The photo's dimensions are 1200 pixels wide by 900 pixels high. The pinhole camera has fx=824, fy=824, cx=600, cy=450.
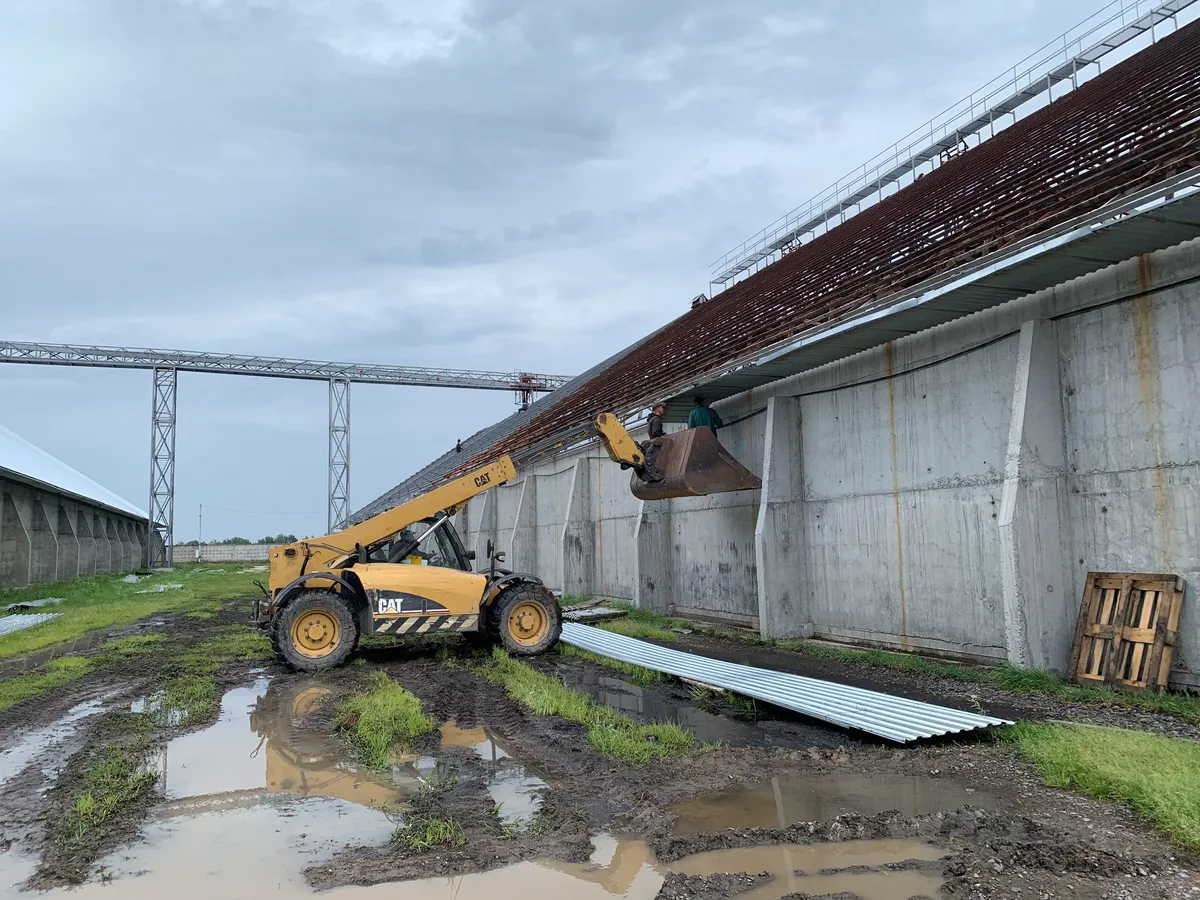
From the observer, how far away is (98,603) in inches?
872

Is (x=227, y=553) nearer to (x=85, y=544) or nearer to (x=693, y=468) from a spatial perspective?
(x=85, y=544)

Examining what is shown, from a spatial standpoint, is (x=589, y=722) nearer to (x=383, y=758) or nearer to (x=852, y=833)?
(x=383, y=758)

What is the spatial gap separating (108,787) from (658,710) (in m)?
4.54

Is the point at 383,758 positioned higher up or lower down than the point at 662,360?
lower down

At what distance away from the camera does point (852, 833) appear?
4434mm

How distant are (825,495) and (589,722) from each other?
20.5ft

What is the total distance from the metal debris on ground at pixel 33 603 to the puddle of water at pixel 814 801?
67.8ft

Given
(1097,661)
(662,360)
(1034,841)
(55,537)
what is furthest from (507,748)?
(55,537)

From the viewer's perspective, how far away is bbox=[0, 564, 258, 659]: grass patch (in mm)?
14273

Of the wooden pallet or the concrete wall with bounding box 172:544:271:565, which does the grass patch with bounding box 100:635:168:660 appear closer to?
the wooden pallet

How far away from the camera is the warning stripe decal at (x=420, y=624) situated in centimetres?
1079

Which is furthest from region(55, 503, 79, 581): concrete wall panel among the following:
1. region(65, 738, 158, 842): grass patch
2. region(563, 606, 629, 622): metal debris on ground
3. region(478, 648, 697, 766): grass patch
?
region(65, 738, 158, 842): grass patch

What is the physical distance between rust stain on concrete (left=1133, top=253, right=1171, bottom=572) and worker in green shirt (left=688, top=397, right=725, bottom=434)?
7037mm

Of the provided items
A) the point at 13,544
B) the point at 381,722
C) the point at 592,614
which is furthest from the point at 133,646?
the point at 13,544
